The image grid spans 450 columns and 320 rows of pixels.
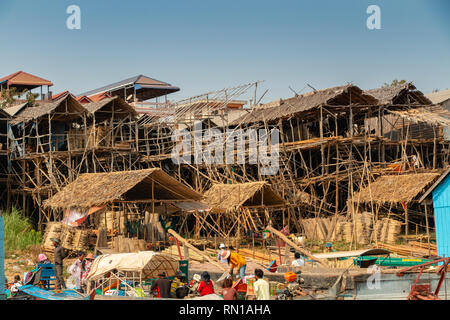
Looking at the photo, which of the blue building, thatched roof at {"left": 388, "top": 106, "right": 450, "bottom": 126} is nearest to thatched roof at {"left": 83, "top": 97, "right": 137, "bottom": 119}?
thatched roof at {"left": 388, "top": 106, "right": 450, "bottom": 126}

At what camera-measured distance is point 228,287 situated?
11711 millimetres

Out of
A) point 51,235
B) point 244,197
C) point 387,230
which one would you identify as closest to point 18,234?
point 51,235

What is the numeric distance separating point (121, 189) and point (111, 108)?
10759 millimetres

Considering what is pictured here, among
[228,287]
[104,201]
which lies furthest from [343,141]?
[228,287]

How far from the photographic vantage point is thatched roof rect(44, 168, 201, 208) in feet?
62.2

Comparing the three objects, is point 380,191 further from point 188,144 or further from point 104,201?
point 104,201

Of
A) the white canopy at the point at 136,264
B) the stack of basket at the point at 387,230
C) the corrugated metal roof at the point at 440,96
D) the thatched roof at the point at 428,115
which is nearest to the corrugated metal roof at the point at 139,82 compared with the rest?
the corrugated metal roof at the point at 440,96

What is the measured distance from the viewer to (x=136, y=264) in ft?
44.4

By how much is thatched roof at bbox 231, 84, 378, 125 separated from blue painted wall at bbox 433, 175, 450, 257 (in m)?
7.37

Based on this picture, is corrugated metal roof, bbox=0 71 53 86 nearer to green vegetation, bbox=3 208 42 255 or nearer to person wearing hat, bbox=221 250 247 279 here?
green vegetation, bbox=3 208 42 255

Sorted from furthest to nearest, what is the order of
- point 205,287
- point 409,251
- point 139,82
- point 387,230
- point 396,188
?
point 139,82 → point 396,188 → point 387,230 → point 409,251 → point 205,287

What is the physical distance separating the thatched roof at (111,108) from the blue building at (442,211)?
13439mm

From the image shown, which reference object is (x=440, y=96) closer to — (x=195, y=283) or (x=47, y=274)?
(x=195, y=283)

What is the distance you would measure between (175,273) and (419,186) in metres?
11.9
